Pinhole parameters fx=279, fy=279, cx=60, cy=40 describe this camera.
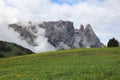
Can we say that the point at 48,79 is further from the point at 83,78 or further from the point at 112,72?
the point at 112,72

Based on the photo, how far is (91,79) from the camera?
26828 mm

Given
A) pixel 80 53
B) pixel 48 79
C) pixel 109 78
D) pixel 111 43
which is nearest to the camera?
pixel 109 78

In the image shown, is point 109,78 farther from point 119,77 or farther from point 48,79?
point 48,79

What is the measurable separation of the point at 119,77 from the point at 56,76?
7116 millimetres

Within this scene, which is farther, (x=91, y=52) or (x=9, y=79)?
(x=91, y=52)

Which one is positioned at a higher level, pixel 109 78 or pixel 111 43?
pixel 111 43

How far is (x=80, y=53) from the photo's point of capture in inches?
2709

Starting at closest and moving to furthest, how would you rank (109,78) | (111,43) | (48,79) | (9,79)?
1. (109,78)
2. (48,79)
3. (9,79)
4. (111,43)

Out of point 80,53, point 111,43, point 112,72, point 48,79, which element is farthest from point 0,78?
point 111,43

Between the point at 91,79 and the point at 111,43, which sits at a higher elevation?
the point at 111,43

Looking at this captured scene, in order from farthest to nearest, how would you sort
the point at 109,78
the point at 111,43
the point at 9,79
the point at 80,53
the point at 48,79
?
the point at 111,43 < the point at 80,53 < the point at 9,79 < the point at 48,79 < the point at 109,78

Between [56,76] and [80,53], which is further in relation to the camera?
[80,53]

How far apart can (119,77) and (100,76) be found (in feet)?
6.61

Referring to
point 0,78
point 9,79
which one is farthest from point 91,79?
point 0,78
